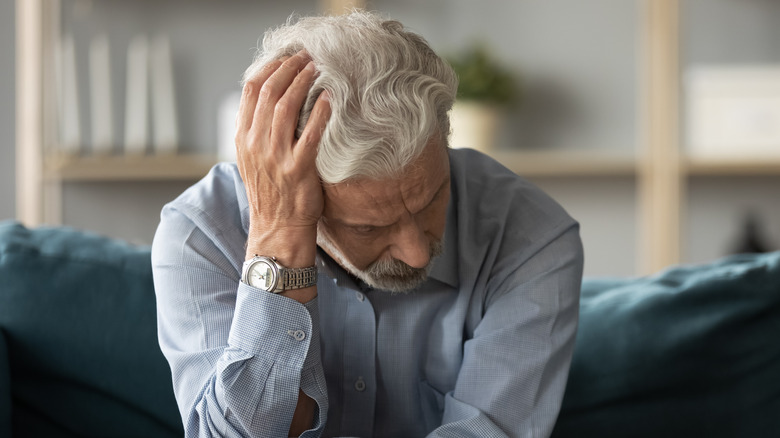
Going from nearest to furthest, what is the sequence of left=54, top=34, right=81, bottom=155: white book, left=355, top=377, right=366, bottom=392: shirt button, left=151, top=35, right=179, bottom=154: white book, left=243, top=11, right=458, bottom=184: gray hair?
left=243, top=11, right=458, bottom=184: gray hair, left=355, top=377, right=366, bottom=392: shirt button, left=54, top=34, right=81, bottom=155: white book, left=151, top=35, right=179, bottom=154: white book

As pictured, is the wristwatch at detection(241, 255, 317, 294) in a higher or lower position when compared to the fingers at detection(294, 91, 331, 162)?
lower

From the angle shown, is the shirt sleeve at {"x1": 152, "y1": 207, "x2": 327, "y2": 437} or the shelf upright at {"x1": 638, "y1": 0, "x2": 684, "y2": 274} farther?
the shelf upright at {"x1": 638, "y1": 0, "x2": 684, "y2": 274}

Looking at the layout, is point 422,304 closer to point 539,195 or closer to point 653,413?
point 539,195

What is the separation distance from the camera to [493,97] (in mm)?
3029

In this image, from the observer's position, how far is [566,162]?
3.07m

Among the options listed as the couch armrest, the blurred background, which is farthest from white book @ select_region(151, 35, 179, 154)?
the couch armrest

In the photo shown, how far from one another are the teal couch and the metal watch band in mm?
445

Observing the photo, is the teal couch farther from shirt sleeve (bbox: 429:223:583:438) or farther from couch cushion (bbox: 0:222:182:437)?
shirt sleeve (bbox: 429:223:583:438)

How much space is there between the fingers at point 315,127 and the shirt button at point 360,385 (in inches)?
15.5

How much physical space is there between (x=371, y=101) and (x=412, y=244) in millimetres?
200

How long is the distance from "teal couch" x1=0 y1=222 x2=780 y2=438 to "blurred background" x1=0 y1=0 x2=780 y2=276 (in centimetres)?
141

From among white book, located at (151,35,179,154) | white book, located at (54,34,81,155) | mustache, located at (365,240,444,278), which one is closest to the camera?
mustache, located at (365,240,444,278)

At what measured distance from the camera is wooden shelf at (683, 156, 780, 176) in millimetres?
2969

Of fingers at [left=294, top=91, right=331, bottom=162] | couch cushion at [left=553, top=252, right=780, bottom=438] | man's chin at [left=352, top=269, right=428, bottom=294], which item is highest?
fingers at [left=294, top=91, right=331, bottom=162]
